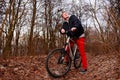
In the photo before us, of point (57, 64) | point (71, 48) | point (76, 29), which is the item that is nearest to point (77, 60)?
point (71, 48)

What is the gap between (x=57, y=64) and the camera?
7.27 metres

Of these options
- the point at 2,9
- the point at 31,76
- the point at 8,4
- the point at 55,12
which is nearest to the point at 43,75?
the point at 31,76

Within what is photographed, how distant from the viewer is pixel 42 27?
32.1 metres

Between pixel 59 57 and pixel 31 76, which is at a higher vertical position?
pixel 59 57

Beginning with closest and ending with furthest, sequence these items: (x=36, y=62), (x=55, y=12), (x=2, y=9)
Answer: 1. (x=36, y=62)
2. (x=2, y=9)
3. (x=55, y=12)

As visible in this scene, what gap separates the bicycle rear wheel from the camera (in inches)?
274

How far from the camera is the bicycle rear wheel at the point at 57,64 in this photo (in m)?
6.95

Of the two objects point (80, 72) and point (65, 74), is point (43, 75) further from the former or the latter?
point (80, 72)

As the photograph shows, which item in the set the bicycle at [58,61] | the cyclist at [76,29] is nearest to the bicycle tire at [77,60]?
the bicycle at [58,61]

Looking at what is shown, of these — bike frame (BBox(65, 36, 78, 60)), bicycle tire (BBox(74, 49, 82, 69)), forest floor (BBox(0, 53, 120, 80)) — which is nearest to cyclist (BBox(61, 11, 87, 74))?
bike frame (BBox(65, 36, 78, 60))

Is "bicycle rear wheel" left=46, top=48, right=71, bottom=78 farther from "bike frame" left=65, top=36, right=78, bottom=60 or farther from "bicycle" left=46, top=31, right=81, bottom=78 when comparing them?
"bike frame" left=65, top=36, right=78, bottom=60

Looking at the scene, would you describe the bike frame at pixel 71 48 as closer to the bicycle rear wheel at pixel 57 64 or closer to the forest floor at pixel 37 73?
the bicycle rear wheel at pixel 57 64

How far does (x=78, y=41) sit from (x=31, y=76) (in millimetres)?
1704

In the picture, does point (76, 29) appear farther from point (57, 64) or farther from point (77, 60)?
point (77, 60)
